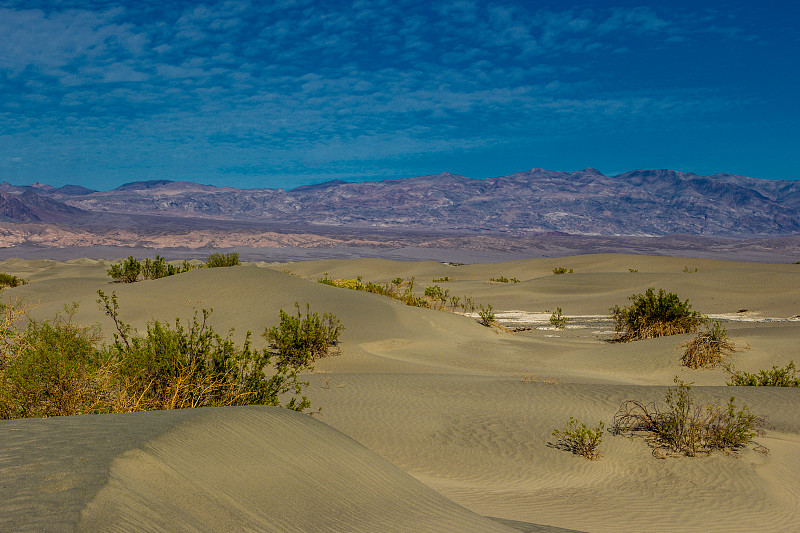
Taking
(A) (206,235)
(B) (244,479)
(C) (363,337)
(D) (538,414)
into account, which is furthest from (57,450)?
(A) (206,235)

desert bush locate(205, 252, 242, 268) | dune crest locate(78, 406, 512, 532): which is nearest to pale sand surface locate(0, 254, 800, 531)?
dune crest locate(78, 406, 512, 532)

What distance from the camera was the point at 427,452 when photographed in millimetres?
6527

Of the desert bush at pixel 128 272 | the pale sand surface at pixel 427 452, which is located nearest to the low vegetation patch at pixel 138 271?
the desert bush at pixel 128 272

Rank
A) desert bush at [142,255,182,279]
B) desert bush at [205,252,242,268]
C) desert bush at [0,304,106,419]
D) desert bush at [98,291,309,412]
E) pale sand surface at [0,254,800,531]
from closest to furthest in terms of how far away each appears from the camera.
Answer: pale sand surface at [0,254,800,531] → desert bush at [0,304,106,419] → desert bush at [98,291,309,412] → desert bush at [142,255,182,279] → desert bush at [205,252,242,268]

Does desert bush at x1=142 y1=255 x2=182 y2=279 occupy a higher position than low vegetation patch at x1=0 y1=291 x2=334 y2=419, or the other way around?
desert bush at x1=142 y1=255 x2=182 y2=279

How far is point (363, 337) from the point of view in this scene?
1396cm

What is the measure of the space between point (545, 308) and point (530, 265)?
2112 cm

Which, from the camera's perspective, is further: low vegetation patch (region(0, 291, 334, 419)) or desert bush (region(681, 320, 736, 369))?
desert bush (region(681, 320, 736, 369))

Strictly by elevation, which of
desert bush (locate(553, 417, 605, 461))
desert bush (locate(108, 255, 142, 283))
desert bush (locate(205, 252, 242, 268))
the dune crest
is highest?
desert bush (locate(205, 252, 242, 268))

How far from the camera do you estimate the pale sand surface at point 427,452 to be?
3.38 m

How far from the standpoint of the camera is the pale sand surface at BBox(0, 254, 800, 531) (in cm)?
338

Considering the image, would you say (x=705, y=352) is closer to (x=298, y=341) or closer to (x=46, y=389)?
(x=298, y=341)

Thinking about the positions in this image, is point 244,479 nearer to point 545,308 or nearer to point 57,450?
point 57,450

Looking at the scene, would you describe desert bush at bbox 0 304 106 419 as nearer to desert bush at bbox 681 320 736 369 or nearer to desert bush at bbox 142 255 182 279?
desert bush at bbox 681 320 736 369
